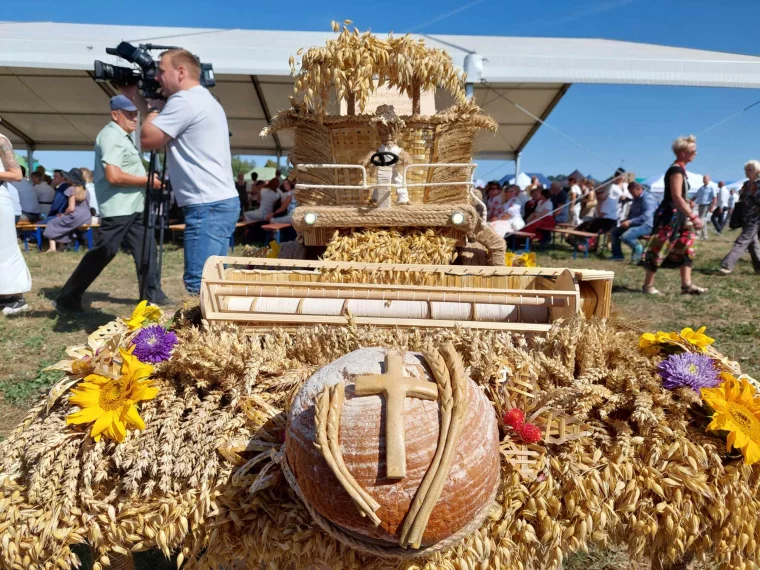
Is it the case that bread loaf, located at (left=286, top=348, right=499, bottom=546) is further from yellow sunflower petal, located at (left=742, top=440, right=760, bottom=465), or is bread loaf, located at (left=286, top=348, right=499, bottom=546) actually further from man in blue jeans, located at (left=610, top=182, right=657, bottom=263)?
man in blue jeans, located at (left=610, top=182, right=657, bottom=263)

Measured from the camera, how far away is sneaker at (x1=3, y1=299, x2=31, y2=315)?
188 inches

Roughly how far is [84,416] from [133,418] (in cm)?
13

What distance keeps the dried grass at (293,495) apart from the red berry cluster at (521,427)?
5 cm

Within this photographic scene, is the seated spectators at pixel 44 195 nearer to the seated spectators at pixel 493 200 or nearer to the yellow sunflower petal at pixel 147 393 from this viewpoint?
the seated spectators at pixel 493 200

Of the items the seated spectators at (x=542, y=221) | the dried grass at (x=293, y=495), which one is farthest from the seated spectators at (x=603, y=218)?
the dried grass at (x=293, y=495)

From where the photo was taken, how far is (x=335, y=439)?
1.09 meters

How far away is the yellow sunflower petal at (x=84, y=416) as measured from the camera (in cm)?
141

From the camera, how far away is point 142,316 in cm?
211

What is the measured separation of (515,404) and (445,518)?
495 millimetres

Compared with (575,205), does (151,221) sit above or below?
below

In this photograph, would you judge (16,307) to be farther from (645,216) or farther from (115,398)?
(645,216)

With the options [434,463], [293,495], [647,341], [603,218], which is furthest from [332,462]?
[603,218]

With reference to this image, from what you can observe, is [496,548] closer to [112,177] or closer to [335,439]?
[335,439]

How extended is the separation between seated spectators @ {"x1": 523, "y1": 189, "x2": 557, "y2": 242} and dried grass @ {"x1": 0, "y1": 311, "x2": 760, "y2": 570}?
9.10 metres
